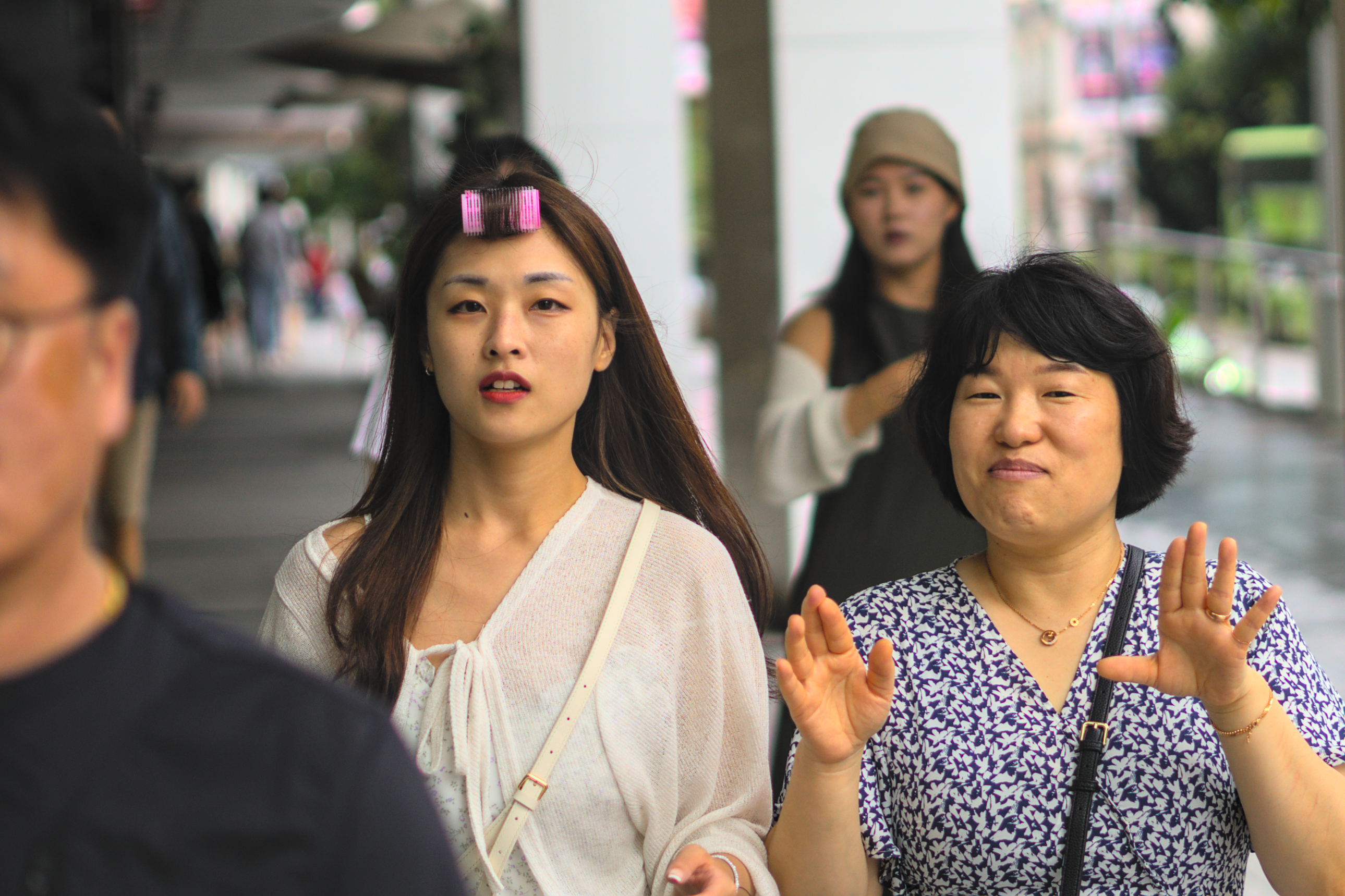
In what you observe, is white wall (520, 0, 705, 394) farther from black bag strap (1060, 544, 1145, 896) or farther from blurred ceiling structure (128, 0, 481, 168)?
black bag strap (1060, 544, 1145, 896)

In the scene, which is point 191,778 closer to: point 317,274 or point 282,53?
point 282,53

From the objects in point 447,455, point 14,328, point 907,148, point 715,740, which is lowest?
point 715,740

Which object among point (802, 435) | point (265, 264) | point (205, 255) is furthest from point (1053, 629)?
point (265, 264)

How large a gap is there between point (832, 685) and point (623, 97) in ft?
18.5

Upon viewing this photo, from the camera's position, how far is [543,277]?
2.26 meters

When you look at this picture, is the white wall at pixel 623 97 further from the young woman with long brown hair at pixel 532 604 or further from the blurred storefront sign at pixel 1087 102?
the blurred storefront sign at pixel 1087 102

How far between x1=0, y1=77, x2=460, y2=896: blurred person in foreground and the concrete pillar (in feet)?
16.3

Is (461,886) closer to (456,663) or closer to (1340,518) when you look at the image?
(456,663)

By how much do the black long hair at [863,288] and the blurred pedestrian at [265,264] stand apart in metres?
17.7

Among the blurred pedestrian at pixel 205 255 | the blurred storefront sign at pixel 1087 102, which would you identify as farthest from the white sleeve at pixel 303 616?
the blurred storefront sign at pixel 1087 102

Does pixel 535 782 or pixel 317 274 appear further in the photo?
pixel 317 274

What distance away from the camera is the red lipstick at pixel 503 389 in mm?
2211

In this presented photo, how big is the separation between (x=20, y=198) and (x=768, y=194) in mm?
5256

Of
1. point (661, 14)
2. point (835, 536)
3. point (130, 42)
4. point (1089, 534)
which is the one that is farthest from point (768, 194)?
point (130, 42)
